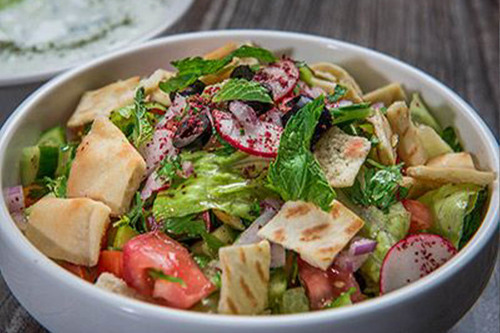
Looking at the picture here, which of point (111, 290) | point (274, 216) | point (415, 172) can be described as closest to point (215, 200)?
point (274, 216)

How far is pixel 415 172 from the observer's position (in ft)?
3.49

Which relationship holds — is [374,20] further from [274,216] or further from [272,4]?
[274,216]

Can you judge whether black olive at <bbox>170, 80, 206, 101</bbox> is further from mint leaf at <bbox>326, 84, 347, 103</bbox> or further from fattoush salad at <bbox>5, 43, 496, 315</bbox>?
mint leaf at <bbox>326, 84, 347, 103</bbox>

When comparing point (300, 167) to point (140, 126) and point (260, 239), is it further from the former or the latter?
point (140, 126)

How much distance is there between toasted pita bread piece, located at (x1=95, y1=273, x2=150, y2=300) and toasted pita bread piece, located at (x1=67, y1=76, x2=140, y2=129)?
356 millimetres

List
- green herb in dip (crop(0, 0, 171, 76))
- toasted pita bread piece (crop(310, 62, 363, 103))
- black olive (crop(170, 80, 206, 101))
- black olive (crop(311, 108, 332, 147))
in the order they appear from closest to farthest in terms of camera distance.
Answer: black olive (crop(311, 108, 332, 147)), black olive (crop(170, 80, 206, 101)), toasted pita bread piece (crop(310, 62, 363, 103)), green herb in dip (crop(0, 0, 171, 76))

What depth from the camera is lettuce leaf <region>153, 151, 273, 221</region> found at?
96 centimetres

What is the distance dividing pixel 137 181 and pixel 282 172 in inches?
8.0

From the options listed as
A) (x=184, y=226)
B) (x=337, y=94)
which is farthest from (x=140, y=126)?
(x=337, y=94)

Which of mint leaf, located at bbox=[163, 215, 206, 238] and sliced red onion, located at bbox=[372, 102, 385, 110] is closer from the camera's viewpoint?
mint leaf, located at bbox=[163, 215, 206, 238]

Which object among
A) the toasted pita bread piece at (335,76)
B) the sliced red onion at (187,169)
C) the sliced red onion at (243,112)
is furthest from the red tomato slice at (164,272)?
the toasted pita bread piece at (335,76)

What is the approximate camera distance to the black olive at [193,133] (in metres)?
1.03

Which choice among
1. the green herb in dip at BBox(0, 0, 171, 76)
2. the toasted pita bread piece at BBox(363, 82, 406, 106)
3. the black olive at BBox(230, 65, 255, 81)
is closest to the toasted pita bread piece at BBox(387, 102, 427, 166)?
the toasted pita bread piece at BBox(363, 82, 406, 106)

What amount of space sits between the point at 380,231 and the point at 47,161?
52 centimetres
